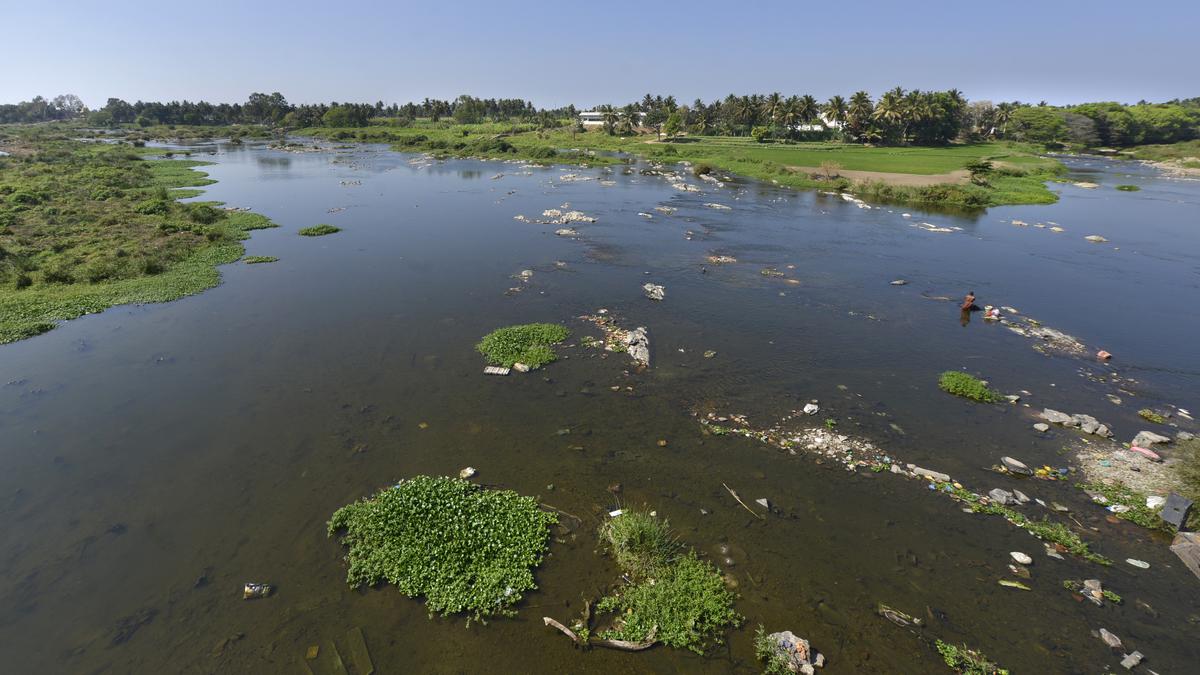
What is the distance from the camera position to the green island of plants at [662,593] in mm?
9266

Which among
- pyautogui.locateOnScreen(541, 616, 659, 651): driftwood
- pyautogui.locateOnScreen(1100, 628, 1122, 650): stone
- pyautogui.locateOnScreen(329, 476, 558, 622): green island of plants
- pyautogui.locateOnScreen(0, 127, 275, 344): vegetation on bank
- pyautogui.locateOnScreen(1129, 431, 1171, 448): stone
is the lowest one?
pyautogui.locateOnScreen(541, 616, 659, 651): driftwood

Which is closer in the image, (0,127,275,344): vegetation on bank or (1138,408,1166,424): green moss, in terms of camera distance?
(1138,408,1166,424): green moss

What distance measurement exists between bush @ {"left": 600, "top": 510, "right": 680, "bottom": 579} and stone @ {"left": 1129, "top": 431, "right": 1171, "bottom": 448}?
46.6 ft

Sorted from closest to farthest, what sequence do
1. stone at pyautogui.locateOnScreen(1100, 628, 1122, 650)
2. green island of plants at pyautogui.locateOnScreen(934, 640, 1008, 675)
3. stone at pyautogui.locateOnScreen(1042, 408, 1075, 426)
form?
green island of plants at pyautogui.locateOnScreen(934, 640, 1008, 675) < stone at pyautogui.locateOnScreen(1100, 628, 1122, 650) < stone at pyautogui.locateOnScreen(1042, 408, 1075, 426)

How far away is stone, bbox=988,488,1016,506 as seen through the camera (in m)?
12.3

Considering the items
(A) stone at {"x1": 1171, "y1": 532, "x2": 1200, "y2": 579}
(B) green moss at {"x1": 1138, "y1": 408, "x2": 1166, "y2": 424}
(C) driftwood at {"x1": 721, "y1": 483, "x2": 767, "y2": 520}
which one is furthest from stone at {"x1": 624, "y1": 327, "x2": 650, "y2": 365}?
(B) green moss at {"x1": 1138, "y1": 408, "x2": 1166, "y2": 424}

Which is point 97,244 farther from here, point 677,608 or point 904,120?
point 904,120

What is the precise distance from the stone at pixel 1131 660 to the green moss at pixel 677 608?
6531 millimetres

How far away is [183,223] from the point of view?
119ft

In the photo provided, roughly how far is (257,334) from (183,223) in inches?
912

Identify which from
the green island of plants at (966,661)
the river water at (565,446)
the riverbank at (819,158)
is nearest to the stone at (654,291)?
the river water at (565,446)

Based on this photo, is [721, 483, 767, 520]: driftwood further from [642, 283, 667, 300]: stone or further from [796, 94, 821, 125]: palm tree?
[796, 94, 821, 125]: palm tree

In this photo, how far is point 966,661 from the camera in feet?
28.9

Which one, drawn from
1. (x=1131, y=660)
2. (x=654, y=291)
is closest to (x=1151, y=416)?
(x=1131, y=660)
